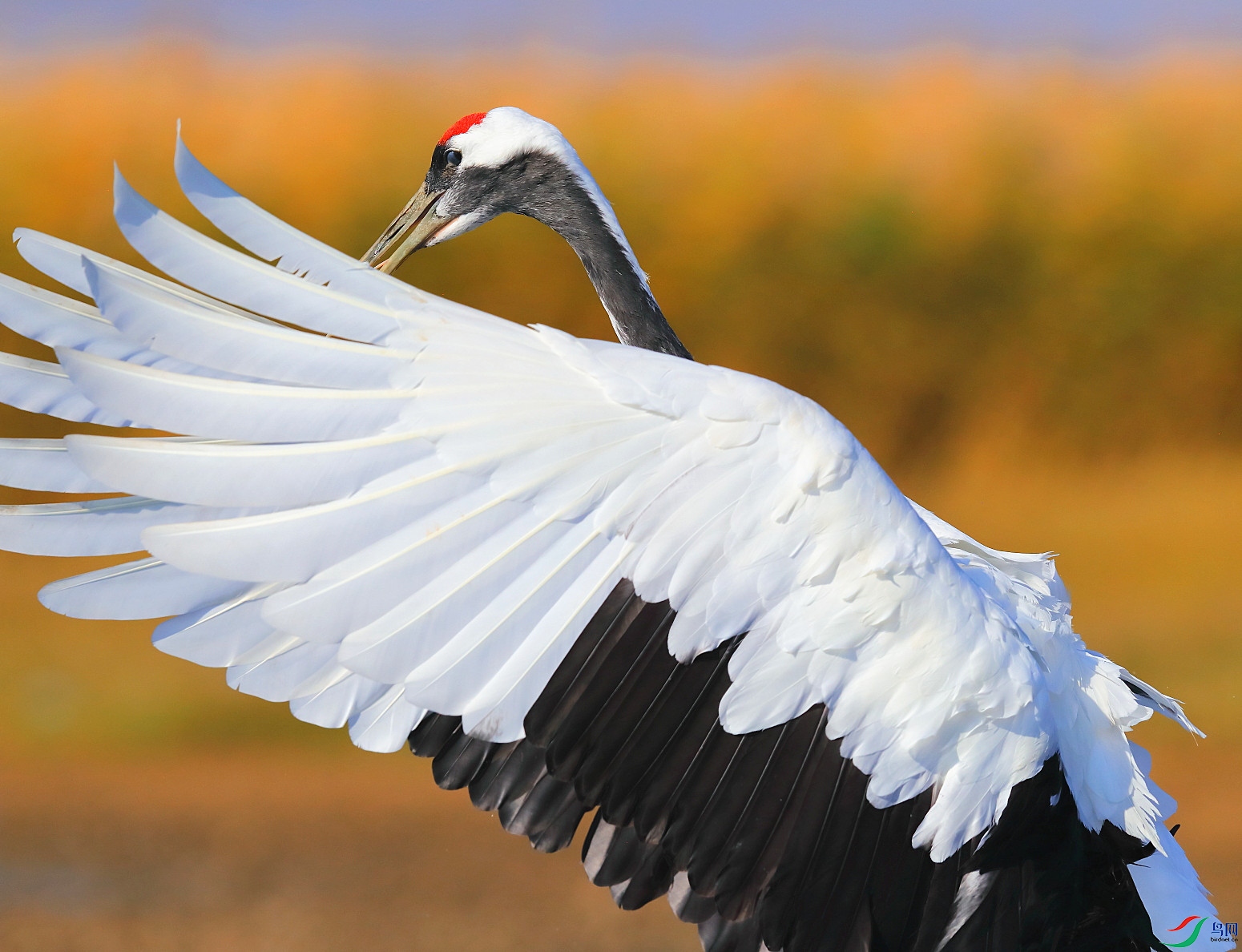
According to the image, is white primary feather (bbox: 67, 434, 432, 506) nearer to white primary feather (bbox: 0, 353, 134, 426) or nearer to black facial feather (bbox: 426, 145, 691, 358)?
white primary feather (bbox: 0, 353, 134, 426)

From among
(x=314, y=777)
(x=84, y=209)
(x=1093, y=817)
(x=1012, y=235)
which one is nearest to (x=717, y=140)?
(x=1012, y=235)

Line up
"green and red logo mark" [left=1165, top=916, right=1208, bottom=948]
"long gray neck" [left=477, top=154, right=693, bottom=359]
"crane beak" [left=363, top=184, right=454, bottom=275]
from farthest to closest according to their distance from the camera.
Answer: "crane beak" [left=363, top=184, right=454, bottom=275]
"long gray neck" [left=477, top=154, right=693, bottom=359]
"green and red logo mark" [left=1165, top=916, right=1208, bottom=948]

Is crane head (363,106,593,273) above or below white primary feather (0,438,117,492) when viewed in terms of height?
above

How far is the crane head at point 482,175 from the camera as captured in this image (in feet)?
9.75

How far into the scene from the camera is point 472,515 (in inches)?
66.2

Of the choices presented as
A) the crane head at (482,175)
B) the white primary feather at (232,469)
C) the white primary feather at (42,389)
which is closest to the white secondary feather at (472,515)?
the white primary feather at (232,469)

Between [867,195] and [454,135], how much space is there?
4840 millimetres

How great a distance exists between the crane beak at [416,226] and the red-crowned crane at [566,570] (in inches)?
52.4

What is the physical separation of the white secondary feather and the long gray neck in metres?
1.01

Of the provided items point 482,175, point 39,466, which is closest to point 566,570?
point 39,466

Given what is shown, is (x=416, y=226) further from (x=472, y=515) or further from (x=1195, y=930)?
(x=1195, y=930)

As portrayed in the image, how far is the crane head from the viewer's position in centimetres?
297

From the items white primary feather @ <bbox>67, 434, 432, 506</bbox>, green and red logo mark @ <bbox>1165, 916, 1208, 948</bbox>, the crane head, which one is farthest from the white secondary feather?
the crane head

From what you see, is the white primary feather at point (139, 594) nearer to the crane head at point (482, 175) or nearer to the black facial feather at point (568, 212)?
the black facial feather at point (568, 212)
